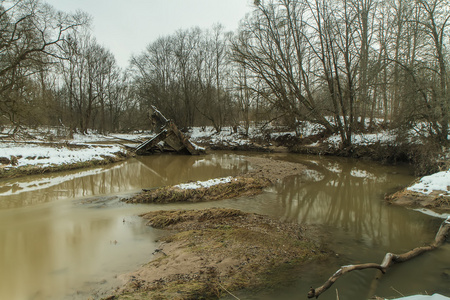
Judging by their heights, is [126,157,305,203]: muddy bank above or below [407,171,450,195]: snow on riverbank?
below

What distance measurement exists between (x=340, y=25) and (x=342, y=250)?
17.4m

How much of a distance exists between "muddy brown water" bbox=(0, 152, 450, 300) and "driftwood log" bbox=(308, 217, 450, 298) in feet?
0.37

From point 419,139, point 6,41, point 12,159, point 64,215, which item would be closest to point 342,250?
point 64,215

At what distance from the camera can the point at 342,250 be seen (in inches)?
179

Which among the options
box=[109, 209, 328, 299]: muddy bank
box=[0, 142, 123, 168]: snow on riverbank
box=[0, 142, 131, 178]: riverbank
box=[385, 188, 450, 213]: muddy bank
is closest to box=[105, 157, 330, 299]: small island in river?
box=[109, 209, 328, 299]: muddy bank

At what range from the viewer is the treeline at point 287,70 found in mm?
11922

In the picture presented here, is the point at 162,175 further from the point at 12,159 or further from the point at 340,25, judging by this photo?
the point at 340,25

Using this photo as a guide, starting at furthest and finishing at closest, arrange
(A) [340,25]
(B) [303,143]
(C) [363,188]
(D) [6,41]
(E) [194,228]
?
(B) [303,143] → (A) [340,25] → (D) [6,41] → (C) [363,188] → (E) [194,228]

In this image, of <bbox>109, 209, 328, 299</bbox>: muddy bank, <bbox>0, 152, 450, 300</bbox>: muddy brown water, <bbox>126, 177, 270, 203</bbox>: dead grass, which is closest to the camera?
<bbox>109, 209, 328, 299</bbox>: muddy bank

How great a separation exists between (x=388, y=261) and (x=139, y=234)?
14.3ft

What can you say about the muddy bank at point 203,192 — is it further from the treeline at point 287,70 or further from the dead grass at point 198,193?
the treeline at point 287,70

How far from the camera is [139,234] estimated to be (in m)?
5.34

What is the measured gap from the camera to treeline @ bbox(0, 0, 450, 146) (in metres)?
11.9

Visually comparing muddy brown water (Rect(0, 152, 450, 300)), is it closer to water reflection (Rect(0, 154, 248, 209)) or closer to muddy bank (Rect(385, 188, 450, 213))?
water reflection (Rect(0, 154, 248, 209))
